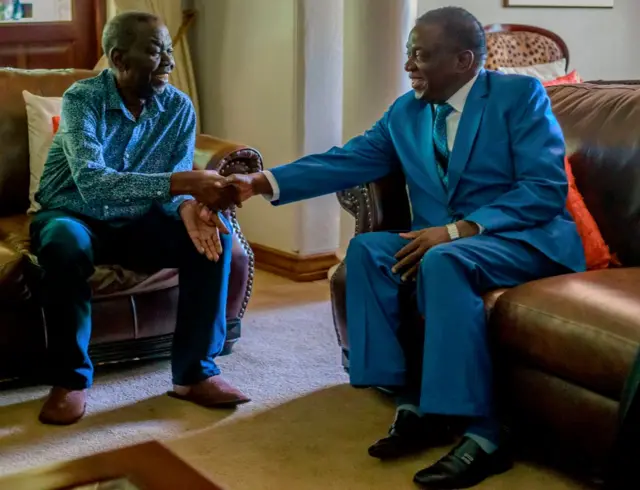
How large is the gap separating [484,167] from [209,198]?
744 millimetres

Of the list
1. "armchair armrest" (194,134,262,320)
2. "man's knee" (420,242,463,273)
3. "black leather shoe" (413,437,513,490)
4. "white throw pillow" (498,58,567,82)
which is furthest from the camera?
"white throw pillow" (498,58,567,82)

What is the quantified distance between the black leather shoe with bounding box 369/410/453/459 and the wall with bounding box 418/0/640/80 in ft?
9.61

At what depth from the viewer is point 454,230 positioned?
2391 millimetres

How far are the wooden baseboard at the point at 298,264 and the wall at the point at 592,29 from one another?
1595mm

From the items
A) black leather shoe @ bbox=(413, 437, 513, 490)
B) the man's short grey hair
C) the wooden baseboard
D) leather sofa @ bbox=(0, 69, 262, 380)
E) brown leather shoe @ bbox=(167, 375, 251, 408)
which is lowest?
the wooden baseboard

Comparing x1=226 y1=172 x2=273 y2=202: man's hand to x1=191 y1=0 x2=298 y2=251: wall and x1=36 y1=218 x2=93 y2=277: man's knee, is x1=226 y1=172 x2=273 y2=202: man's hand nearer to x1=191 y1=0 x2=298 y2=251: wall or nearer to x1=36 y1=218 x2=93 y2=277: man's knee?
x1=36 y1=218 x2=93 y2=277: man's knee

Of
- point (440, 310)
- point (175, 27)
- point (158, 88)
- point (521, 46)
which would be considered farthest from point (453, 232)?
point (521, 46)

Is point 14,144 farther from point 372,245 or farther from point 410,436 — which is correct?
point 410,436

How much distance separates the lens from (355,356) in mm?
2389

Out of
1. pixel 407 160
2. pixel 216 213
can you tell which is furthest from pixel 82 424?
pixel 407 160

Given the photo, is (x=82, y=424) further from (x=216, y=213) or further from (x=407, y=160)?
(x=407, y=160)

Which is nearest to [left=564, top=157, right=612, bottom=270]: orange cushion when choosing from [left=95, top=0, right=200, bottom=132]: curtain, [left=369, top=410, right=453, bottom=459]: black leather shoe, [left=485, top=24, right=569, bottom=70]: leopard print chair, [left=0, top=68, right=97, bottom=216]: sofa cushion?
[left=369, top=410, right=453, bottom=459]: black leather shoe

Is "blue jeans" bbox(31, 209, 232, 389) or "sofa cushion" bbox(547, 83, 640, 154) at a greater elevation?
"sofa cushion" bbox(547, 83, 640, 154)

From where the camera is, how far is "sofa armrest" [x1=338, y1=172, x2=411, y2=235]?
2674mm
